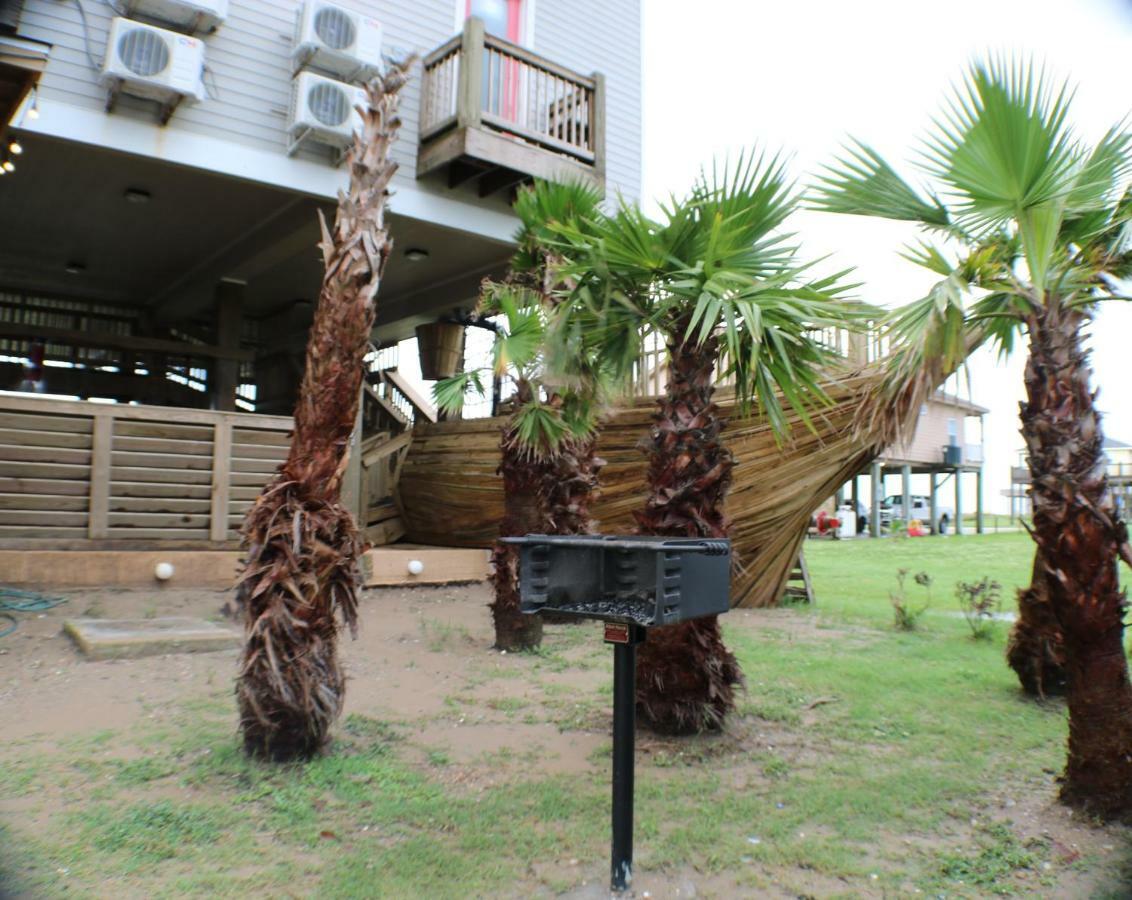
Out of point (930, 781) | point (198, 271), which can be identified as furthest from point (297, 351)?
point (930, 781)

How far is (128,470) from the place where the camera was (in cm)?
838

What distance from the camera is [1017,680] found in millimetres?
6164

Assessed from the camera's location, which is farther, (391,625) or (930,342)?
(391,625)

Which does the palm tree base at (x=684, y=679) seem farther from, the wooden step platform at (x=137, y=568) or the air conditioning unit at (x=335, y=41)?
the air conditioning unit at (x=335, y=41)

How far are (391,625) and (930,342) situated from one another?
231 inches

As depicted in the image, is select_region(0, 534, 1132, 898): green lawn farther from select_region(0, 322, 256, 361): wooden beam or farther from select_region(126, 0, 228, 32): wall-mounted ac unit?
select_region(0, 322, 256, 361): wooden beam

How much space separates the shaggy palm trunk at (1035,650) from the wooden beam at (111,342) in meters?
10.8

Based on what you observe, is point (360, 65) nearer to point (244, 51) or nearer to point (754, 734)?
point (244, 51)

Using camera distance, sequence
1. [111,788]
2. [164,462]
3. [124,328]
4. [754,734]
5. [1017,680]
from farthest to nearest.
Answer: [124,328], [164,462], [1017,680], [754,734], [111,788]

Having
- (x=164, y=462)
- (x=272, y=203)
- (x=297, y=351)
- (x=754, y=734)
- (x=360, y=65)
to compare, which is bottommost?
(x=754, y=734)

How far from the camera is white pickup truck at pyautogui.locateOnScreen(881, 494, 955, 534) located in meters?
27.4

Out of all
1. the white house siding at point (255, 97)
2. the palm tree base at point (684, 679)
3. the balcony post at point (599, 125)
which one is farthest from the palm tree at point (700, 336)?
the balcony post at point (599, 125)

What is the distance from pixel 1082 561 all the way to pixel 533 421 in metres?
4.46

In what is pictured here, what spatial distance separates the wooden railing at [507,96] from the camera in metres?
9.43
